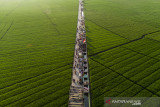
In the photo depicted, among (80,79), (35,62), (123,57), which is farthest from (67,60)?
(123,57)

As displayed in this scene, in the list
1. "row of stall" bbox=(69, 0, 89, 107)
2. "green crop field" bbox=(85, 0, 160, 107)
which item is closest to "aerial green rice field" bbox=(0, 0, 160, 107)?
"green crop field" bbox=(85, 0, 160, 107)

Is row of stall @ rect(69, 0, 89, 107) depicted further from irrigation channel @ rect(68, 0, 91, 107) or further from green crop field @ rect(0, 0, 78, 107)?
green crop field @ rect(0, 0, 78, 107)

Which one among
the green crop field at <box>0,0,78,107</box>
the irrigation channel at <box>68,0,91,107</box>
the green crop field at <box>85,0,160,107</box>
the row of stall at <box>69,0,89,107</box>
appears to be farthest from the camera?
the green crop field at <box>85,0,160,107</box>

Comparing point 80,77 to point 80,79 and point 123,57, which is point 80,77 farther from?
point 123,57

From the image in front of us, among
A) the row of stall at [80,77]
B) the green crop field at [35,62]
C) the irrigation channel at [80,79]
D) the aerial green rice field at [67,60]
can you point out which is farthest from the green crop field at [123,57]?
the green crop field at [35,62]

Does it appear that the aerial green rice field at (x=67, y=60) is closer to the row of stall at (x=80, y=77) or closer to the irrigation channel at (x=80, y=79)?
the irrigation channel at (x=80, y=79)

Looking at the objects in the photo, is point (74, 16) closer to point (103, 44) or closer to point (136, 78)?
point (103, 44)

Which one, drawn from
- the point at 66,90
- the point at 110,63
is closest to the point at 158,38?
the point at 110,63
